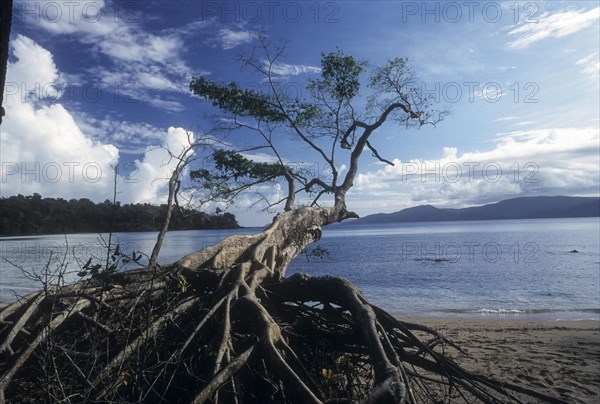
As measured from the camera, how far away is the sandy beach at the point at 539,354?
7422 millimetres

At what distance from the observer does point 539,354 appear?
976cm

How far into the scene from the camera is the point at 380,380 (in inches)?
134

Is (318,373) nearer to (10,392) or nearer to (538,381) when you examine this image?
(10,392)

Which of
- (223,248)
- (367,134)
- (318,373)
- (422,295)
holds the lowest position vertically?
(422,295)

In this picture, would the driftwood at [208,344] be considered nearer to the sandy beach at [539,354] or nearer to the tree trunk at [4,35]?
the sandy beach at [539,354]

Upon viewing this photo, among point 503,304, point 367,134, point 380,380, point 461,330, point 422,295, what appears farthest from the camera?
point 422,295

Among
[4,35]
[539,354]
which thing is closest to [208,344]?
[4,35]

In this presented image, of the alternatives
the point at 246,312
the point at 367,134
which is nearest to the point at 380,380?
the point at 246,312

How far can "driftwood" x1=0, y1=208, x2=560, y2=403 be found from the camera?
359 cm

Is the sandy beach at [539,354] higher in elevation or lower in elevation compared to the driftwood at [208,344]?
lower

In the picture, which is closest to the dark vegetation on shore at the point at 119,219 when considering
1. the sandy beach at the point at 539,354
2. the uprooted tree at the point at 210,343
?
the uprooted tree at the point at 210,343

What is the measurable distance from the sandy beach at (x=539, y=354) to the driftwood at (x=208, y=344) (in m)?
1.53

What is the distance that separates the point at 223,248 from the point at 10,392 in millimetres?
3412

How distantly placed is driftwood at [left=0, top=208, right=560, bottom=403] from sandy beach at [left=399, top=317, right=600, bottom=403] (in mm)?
1530
